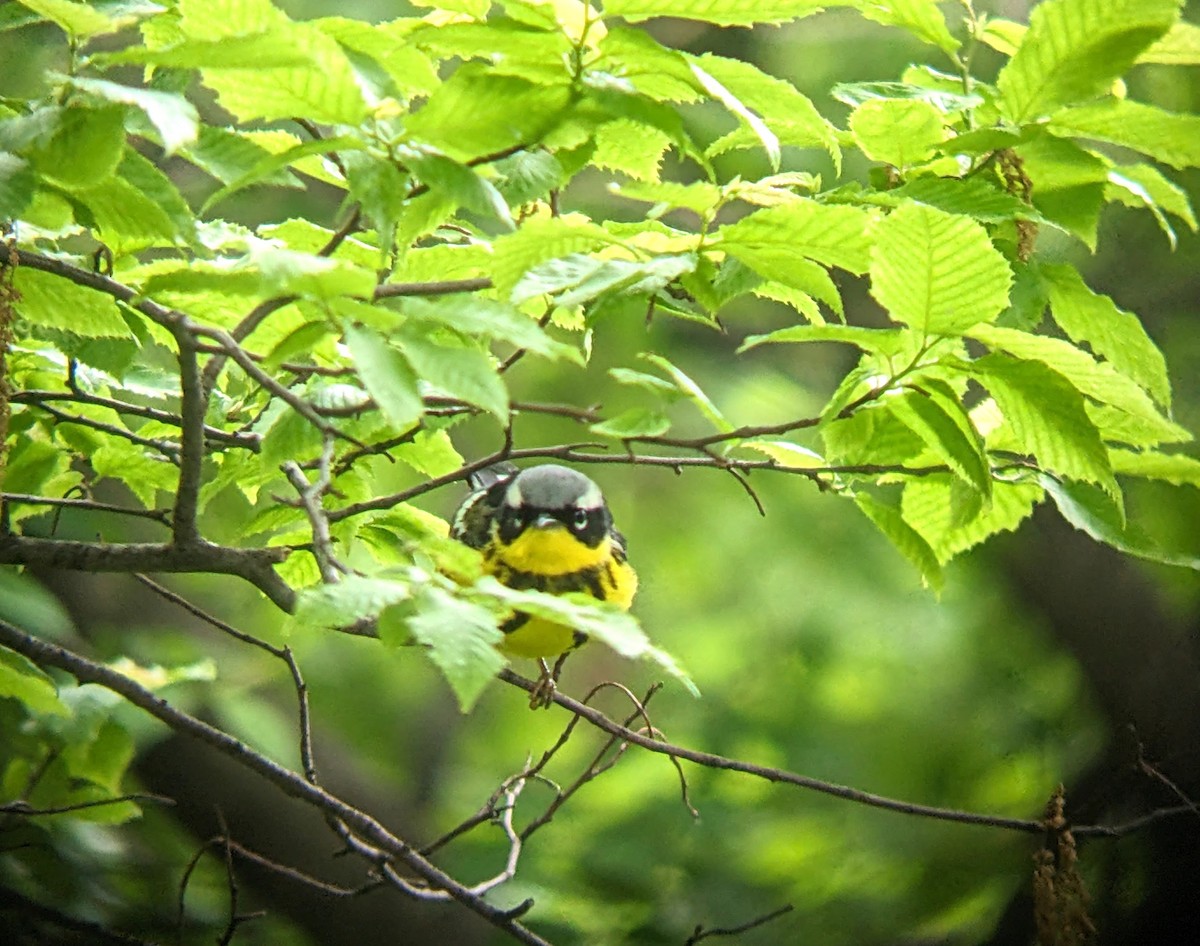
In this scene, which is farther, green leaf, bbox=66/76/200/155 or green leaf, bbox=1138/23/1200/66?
green leaf, bbox=1138/23/1200/66

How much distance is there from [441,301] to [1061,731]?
11.2 feet

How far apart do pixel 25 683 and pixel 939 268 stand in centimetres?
136

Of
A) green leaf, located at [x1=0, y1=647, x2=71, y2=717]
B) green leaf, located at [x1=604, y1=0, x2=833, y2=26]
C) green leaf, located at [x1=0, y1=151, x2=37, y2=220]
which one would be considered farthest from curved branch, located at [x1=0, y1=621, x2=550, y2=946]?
green leaf, located at [x1=604, y1=0, x2=833, y2=26]

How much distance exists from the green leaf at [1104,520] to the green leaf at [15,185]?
1.22m

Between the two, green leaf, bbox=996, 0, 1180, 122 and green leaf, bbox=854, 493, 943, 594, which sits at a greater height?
green leaf, bbox=996, 0, 1180, 122

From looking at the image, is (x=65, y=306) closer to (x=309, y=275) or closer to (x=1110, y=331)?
(x=309, y=275)

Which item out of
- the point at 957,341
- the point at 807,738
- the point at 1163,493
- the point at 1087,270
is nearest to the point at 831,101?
the point at 1087,270

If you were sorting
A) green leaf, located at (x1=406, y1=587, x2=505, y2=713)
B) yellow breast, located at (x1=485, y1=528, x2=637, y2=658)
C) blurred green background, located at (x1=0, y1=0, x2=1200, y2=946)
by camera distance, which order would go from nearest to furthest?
green leaf, located at (x1=406, y1=587, x2=505, y2=713)
yellow breast, located at (x1=485, y1=528, x2=637, y2=658)
blurred green background, located at (x1=0, y1=0, x2=1200, y2=946)

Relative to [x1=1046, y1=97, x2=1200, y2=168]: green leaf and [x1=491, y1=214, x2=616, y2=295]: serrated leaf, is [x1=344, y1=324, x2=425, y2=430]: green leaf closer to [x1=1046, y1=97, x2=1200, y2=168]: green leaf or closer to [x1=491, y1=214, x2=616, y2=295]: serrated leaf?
[x1=491, y1=214, x2=616, y2=295]: serrated leaf

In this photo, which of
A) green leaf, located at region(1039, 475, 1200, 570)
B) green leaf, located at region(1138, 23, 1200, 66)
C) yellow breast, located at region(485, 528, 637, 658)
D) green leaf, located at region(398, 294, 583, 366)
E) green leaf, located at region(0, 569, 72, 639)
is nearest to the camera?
green leaf, located at region(398, 294, 583, 366)

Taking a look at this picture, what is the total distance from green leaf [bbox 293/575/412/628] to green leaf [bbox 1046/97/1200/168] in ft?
3.13

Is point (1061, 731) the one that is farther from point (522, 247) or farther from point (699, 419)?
point (522, 247)

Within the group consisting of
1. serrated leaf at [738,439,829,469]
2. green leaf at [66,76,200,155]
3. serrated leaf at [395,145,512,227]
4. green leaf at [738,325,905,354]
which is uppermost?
green leaf at [66,76,200,155]

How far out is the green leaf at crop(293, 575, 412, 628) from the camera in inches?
42.4
